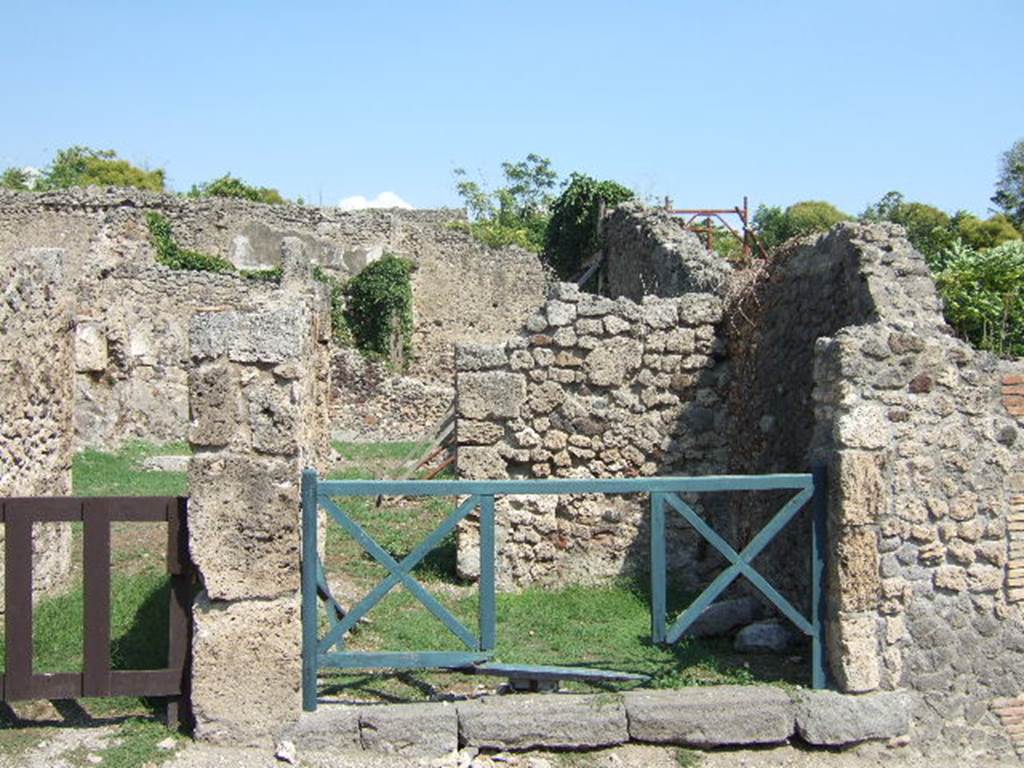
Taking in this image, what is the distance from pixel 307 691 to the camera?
5094 mm

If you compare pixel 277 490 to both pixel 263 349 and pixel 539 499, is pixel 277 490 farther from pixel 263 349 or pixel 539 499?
pixel 539 499

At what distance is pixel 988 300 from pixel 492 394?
487cm

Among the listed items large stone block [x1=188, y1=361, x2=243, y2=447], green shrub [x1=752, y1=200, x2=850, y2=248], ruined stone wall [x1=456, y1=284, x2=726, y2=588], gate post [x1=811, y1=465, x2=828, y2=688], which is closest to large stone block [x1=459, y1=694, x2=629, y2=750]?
gate post [x1=811, y1=465, x2=828, y2=688]

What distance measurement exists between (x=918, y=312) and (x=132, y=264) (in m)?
17.6

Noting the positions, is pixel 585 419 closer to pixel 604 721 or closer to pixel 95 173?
pixel 604 721

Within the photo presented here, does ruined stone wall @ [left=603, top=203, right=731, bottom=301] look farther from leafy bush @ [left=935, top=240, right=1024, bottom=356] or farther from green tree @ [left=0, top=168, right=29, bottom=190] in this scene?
green tree @ [left=0, top=168, right=29, bottom=190]

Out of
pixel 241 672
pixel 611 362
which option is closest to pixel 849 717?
pixel 241 672

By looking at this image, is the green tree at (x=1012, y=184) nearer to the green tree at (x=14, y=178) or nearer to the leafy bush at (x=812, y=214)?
the leafy bush at (x=812, y=214)

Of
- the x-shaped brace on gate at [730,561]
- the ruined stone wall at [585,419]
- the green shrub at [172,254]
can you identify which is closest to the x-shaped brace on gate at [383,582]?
the x-shaped brace on gate at [730,561]

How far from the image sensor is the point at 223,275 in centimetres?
2102

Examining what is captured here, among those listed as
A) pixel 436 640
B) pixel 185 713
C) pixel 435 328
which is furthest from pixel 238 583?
pixel 435 328

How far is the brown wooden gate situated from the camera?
16.4 ft

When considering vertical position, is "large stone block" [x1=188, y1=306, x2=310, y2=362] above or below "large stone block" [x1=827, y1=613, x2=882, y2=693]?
above

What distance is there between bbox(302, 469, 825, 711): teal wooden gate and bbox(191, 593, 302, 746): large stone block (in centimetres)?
15
